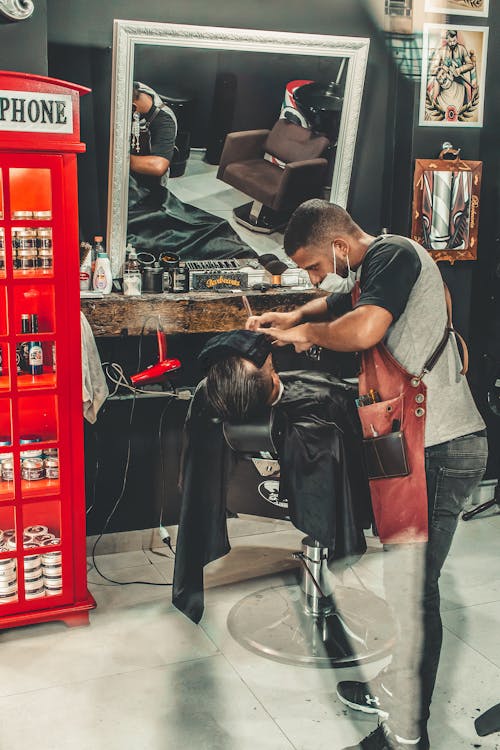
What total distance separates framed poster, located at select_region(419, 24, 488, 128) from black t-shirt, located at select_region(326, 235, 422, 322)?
1.94m

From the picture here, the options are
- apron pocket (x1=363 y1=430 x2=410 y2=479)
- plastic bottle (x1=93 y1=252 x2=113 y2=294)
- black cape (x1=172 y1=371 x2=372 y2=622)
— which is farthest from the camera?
plastic bottle (x1=93 y1=252 x2=113 y2=294)

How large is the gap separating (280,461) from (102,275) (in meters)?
1.33

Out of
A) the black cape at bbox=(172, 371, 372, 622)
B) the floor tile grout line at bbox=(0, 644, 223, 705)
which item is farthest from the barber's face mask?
the floor tile grout line at bbox=(0, 644, 223, 705)

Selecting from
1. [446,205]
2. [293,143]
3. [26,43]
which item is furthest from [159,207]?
[446,205]

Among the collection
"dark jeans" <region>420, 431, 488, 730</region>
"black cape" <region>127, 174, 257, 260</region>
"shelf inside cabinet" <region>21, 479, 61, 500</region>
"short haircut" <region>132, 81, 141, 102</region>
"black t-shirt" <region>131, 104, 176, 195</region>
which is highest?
"short haircut" <region>132, 81, 141, 102</region>

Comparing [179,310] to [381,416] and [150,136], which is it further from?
[381,416]

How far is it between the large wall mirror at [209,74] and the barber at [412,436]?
1541mm

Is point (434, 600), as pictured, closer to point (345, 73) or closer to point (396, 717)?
point (396, 717)

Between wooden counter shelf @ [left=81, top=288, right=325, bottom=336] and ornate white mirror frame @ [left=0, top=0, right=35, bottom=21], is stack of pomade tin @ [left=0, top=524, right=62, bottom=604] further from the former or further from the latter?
ornate white mirror frame @ [left=0, top=0, right=35, bottom=21]

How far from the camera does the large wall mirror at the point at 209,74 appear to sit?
3549 mm

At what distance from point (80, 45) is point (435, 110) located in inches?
69.5

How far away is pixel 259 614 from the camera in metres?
3.37

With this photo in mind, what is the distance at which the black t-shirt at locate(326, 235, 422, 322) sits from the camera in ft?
7.80

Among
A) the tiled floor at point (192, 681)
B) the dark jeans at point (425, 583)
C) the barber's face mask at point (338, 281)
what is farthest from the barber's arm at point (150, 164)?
the dark jeans at point (425, 583)
